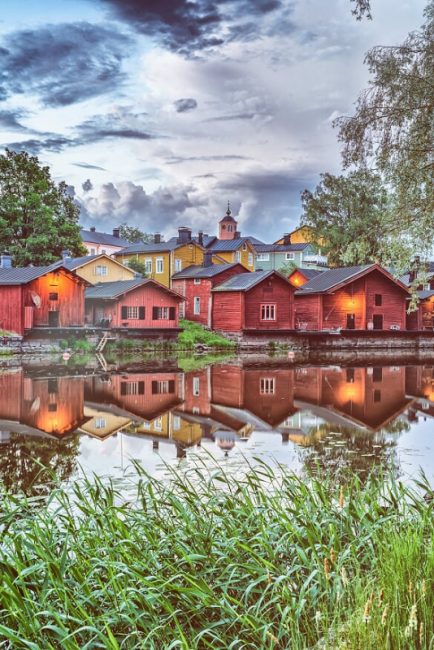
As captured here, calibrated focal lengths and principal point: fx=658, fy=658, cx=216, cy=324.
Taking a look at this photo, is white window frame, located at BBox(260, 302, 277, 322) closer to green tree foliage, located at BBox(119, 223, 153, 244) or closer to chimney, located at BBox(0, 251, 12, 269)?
chimney, located at BBox(0, 251, 12, 269)

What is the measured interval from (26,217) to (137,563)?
159ft

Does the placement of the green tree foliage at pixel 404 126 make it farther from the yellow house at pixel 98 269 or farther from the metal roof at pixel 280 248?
the metal roof at pixel 280 248

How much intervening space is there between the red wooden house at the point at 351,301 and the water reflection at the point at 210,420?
25.6 metres

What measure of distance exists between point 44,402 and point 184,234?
45600mm

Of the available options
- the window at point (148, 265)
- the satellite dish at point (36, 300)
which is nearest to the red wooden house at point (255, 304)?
the window at point (148, 265)

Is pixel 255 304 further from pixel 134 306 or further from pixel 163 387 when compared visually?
pixel 163 387

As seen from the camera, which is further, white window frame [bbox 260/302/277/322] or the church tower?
the church tower

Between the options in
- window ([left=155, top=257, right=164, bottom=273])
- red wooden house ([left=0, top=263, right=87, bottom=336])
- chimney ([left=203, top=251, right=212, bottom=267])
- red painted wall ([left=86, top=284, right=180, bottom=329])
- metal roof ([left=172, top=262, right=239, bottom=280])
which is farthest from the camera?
window ([left=155, top=257, right=164, bottom=273])

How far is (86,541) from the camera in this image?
17.1ft

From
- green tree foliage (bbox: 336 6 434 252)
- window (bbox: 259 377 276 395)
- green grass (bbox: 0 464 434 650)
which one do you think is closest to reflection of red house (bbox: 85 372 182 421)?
window (bbox: 259 377 276 395)

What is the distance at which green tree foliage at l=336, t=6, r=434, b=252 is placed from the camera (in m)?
14.2

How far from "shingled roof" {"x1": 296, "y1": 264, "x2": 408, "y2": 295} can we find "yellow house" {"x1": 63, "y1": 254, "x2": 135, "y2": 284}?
15319 millimetres

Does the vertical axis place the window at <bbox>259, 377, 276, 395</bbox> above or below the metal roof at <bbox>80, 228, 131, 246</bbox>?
below

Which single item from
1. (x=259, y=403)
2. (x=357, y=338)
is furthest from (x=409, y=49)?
(x=357, y=338)
